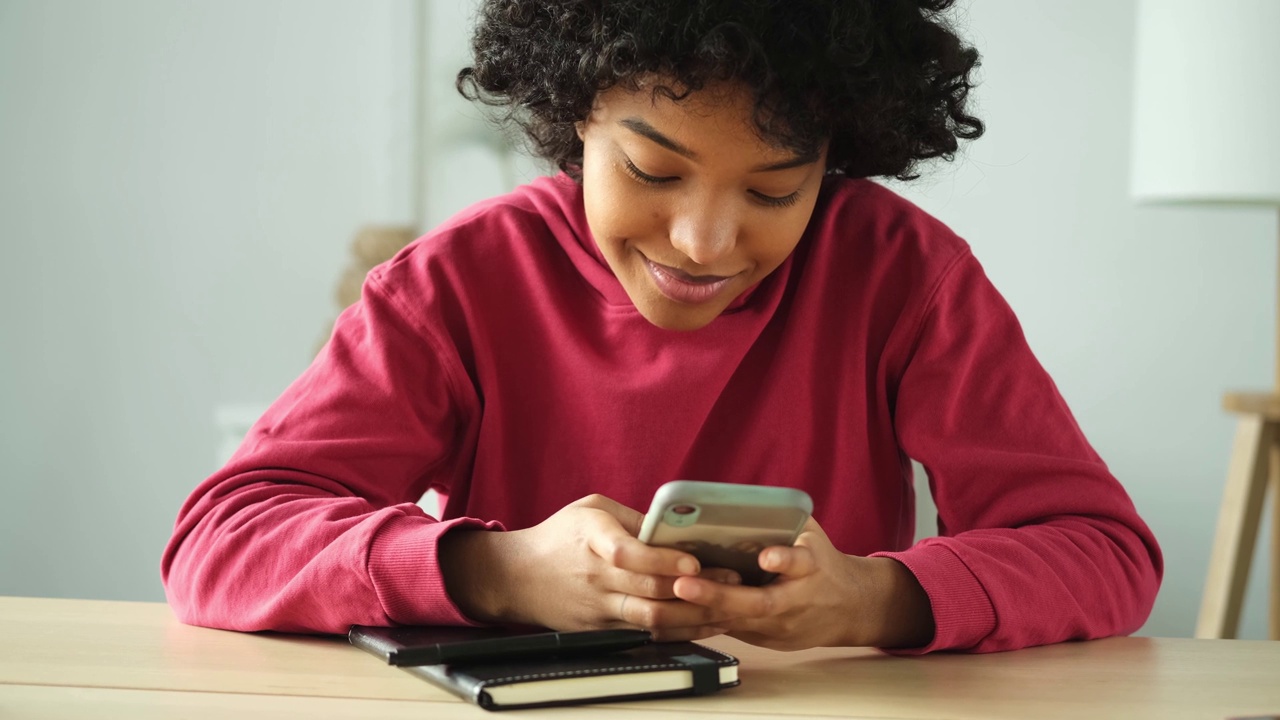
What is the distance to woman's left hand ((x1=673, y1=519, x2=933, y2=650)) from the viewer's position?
2.65ft

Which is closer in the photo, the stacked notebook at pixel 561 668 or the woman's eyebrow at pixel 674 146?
the stacked notebook at pixel 561 668

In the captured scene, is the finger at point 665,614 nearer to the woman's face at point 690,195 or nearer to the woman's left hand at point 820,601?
the woman's left hand at point 820,601

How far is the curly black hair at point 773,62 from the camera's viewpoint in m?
0.95

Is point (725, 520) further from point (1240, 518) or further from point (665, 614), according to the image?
point (1240, 518)

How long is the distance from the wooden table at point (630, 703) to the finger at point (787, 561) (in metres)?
0.07

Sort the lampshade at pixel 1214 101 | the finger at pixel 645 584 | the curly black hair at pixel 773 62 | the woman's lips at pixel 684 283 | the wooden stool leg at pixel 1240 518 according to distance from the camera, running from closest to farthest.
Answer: the finger at pixel 645 584, the curly black hair at pixel 773 62, the woman's lips at pixel 684 283, the lampshade at pixel 1214 101, the wooden stool leg at pixel 1240 518

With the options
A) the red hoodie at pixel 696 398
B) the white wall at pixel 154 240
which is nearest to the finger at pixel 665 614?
the red hoodie at pixel 696 398

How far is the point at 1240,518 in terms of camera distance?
2.12 meters

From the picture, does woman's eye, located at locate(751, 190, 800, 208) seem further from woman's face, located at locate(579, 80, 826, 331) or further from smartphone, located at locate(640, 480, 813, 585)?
smartphone, located at locate(640, 480, 813, 585)

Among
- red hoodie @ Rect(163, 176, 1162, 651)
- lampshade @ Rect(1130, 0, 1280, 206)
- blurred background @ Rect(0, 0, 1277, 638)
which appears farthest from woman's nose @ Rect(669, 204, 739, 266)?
blurred background @ Rect(0, 0, 1277, 638)

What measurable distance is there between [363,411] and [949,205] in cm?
169

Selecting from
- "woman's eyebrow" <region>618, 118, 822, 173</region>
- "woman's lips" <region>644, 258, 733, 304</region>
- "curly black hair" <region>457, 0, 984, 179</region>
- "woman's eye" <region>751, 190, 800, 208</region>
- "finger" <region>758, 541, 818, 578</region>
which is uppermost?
"curly black hair" <region>457, 0, 984, 179</region>

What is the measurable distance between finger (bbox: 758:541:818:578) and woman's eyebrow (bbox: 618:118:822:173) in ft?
1.01

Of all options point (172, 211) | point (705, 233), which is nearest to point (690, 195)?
point (705, 233)
